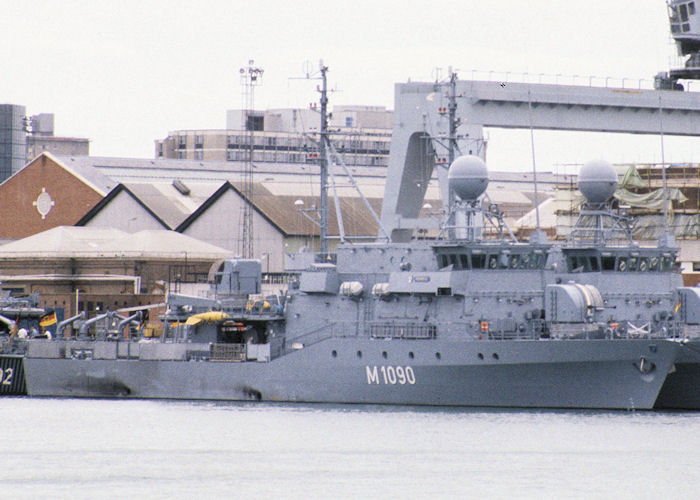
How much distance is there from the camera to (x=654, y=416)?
1561 inches

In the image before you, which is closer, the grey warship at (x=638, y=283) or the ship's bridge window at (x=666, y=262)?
the grey warship at (x=638, y=283)

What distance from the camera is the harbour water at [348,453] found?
98.6ft

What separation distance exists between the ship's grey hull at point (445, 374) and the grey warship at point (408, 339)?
38mm

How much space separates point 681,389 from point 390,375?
8211 mm

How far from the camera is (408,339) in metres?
42.2

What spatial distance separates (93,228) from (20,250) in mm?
4307

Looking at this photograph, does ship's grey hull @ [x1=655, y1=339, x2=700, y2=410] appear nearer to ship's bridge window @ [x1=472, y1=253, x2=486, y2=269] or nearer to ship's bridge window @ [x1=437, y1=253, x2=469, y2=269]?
ship's bridge window @ [x1=472, y1=253, x2=486, y2=269]

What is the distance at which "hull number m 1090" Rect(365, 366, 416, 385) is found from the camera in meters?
41.9

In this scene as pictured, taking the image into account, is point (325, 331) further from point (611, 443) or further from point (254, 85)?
point (254, 85)

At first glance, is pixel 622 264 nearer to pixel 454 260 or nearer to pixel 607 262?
pixel 607 262

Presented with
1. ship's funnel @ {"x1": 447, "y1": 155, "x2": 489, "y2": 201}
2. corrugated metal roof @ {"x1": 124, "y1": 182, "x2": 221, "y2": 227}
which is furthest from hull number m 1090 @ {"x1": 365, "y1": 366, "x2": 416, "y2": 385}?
corrugated metal roof @ {"x1": 124, "y1": 182, "x2": 221, "y2": 227}

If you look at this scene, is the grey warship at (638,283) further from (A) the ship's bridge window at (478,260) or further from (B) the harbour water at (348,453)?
(A) the ship's bridge window at (478,260)

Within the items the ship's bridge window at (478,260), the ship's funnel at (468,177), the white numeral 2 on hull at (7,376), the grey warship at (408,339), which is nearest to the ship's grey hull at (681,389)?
the grey warship at (408,339)

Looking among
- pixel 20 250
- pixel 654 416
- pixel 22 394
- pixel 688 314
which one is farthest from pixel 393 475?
pixel 20 250
